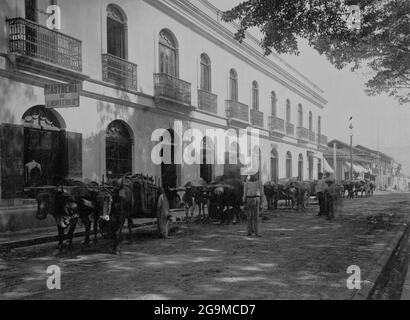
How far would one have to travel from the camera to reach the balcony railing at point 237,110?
→ 72.7 ft

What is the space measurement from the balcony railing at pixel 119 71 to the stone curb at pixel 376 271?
29.6 ft

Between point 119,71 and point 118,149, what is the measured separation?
7.97ft

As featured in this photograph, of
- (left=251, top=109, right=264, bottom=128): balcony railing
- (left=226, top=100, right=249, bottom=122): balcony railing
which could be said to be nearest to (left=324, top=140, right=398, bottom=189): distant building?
(left=251, top=109, right=264, bottom=128): balcony railing

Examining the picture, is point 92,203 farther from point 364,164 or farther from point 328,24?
point 364,164

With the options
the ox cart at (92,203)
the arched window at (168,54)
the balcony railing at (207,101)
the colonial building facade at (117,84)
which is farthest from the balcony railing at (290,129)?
the ox cart at (92,203)

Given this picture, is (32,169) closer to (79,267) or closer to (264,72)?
(79,267)

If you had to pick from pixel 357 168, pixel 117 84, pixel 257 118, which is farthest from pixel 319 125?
pixel 117 84

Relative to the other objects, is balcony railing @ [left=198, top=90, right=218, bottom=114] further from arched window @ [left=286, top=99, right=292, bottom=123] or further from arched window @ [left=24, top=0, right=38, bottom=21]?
arched window @ [left=286, top=99, right=292, bottom=123]

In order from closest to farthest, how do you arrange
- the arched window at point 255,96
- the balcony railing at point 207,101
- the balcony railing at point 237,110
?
the balcony railing at point 207,101
the balcony railing at point 237,110
the arched window at point 255,96

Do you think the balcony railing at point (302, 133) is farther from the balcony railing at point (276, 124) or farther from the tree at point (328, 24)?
the tree at point (328, 24)

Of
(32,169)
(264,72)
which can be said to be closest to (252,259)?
(32,169)

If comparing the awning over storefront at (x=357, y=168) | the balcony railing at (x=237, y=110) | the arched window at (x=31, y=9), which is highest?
the arched window at (x=31, y=9)

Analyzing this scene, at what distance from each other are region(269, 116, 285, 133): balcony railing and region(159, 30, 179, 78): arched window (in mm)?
10193

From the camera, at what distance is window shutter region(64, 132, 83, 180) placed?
12609 millimetres
